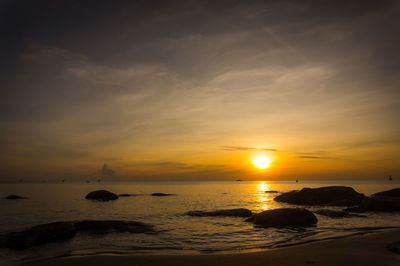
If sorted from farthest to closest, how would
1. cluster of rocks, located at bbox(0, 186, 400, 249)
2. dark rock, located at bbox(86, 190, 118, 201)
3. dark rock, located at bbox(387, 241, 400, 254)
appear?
dark rock, located at bbox(86, 190, 118, 201)
cluster of rocks, located at bbox(0, 186, 400, 249)
dark rock, located at bbox(387, 241, 400, 254)

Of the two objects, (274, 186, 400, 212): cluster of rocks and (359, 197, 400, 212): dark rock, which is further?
(274, 186, 400, 212): cluster of rocks

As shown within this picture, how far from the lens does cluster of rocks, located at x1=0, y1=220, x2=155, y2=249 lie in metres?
13.3

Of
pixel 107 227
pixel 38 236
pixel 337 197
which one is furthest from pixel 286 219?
pixel 337 197

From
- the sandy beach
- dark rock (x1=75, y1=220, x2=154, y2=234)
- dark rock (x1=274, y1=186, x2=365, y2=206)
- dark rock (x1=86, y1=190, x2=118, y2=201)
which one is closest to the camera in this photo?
the sandy beach

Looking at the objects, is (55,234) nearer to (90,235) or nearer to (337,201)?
(90,235)

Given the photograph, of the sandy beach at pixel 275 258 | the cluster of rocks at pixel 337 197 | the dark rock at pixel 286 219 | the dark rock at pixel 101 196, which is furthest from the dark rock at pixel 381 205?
the dark rock at pixel 101 196

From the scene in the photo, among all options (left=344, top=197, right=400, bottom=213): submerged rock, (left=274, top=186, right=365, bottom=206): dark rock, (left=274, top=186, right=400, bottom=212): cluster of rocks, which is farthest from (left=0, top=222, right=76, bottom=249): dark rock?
(left=274, top=186, right=365, bottom=206): dark rock

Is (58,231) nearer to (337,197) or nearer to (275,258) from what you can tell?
(275,258)

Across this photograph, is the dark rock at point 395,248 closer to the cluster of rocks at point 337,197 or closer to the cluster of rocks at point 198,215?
the cluster of rocks at point 198,215

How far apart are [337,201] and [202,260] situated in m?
32.2

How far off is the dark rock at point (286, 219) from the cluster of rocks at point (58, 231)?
8.65m

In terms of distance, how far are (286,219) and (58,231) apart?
51.2 ft

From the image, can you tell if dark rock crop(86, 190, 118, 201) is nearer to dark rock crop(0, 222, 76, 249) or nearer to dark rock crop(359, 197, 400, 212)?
dark rock crop(0, 222, 76, 249)

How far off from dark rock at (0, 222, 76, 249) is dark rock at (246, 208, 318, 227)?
1351 centimetres
